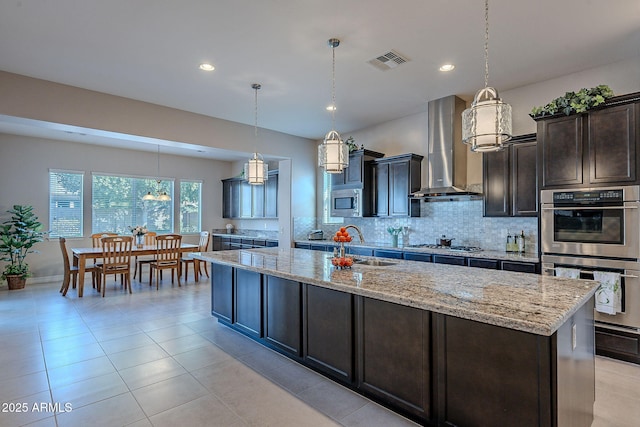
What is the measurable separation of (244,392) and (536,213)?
11.8 feet

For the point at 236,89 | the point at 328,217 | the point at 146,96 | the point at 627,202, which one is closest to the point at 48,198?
the point at 146,96

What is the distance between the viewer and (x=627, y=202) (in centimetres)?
302

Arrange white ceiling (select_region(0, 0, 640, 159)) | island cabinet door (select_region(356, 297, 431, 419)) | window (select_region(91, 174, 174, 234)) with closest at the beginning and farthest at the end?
island cabinet door (select_region(356, 297, 431, 419)) < white ceiling (select_region(0, 0, 640, 159)) < window (select_region(91, 174, 174, 234))

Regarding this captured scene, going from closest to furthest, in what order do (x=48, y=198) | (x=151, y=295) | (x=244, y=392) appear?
1. (x=244, y=392)
2. (x=151, y=295)
3. (x=48, y=198)

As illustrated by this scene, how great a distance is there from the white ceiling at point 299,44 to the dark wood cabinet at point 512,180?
880 millimetres

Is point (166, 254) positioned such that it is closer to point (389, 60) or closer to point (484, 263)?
point (389, 60)

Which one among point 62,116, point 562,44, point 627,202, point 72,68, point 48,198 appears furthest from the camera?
point 48,198

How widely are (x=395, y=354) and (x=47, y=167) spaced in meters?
7.82

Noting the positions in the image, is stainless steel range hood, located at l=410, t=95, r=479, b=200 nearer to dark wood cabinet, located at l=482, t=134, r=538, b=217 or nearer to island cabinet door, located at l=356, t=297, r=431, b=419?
dark wood cabinet, located at l=482, t=134, r=538, b=217

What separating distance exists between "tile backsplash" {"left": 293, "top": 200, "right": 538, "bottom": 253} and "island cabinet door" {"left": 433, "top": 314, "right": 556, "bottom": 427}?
3010 millimetres

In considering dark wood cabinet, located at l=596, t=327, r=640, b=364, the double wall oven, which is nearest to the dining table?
the double wall oven

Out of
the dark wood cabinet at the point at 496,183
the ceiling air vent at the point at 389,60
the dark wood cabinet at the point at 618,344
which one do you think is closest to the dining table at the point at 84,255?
the ceiling air vent at the point at 389,60

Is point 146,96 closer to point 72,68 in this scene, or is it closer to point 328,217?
point 72,68

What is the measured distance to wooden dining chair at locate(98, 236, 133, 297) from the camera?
5582 mm
